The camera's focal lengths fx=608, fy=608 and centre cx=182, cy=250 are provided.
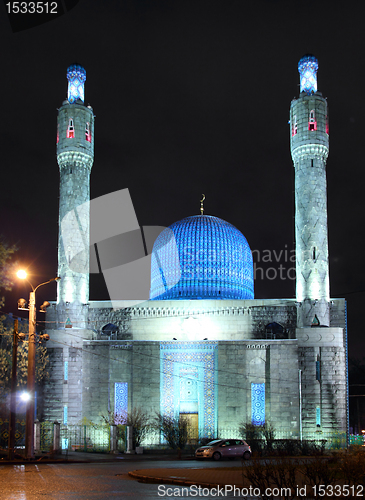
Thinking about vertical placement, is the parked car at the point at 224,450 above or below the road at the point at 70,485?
below

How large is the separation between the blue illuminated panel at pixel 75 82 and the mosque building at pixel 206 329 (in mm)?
67

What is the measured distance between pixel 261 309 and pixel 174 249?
8.01 metres

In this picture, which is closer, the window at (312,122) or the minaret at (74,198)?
the minaret at (74,198)

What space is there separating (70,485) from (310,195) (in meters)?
27.7

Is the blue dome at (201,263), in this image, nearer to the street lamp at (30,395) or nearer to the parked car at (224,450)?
the parked car at (224,450)

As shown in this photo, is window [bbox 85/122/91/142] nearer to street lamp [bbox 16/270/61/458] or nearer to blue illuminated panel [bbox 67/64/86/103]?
blue illuminated panel [bbox 67/64/86/103]

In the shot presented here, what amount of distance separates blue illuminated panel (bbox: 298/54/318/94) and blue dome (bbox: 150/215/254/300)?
36.1ft

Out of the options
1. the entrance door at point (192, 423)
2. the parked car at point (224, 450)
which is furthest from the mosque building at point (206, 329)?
the parked car at point (224, 450)

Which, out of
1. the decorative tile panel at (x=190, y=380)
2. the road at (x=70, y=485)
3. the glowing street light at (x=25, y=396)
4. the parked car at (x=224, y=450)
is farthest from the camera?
the decorative tile panel at (x=190, y=380)

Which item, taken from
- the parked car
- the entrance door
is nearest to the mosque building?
the entrance door

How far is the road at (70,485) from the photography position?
11.9 m

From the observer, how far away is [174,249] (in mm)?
42531

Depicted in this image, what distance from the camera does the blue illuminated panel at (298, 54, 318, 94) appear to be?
39625 mm

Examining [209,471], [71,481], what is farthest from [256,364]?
[71,481]
